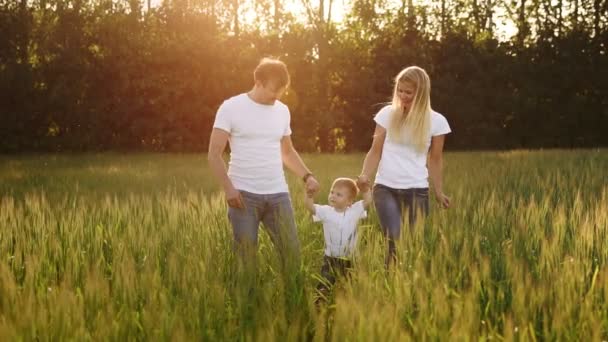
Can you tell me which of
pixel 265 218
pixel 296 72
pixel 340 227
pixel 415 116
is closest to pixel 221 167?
pixel 265 218

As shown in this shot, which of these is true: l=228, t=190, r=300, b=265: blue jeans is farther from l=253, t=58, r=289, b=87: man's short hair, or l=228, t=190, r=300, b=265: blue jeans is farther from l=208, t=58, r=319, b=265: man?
l=253, t=58, r=289, b=87: man's short hair

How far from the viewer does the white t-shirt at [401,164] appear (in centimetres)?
537

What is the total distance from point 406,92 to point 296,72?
21.8m

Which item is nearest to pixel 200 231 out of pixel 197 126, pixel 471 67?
pixel 197 126

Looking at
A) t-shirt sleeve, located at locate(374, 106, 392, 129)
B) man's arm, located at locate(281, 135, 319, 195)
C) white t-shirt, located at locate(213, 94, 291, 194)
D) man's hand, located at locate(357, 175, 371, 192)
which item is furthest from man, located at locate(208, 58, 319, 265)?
t-shirt sleeve, located at locate(374, 106, 392, 129)

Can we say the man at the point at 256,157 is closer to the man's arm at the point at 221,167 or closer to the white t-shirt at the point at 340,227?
the man's arm at the point at 221,167

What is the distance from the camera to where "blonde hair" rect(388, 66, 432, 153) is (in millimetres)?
A: 5270

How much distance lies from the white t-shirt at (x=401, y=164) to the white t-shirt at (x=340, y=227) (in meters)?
0.45

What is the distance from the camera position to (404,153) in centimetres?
541

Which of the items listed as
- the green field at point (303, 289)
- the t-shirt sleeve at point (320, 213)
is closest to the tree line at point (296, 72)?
the green field at point (303, 289)

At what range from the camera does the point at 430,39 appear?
28906mm

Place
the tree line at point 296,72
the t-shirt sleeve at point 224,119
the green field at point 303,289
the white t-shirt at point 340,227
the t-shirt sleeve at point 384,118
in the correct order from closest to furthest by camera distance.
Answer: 1. the green field at point 303,289
2. the t-shirt sleeve at point 224,119
3. the white t-shirt at point 340,227
4. the t-shirt sleeve at point 384,118
5. the tree line at point 296,72

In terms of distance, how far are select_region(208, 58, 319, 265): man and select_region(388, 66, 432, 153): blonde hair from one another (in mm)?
860

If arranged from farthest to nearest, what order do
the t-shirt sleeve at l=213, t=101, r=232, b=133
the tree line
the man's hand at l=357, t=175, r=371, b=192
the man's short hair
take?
1. the tree line
2. the man's hand at l=357, t=175, r=371, b=192
3. the t-shirt sleeve at l=213, t=101, r=232, b=133
4. the man's short hair
